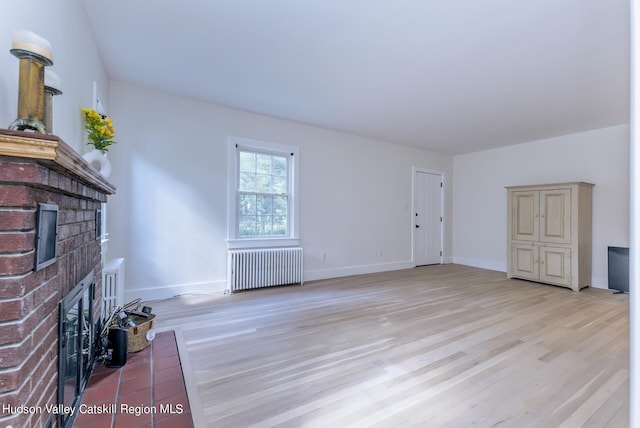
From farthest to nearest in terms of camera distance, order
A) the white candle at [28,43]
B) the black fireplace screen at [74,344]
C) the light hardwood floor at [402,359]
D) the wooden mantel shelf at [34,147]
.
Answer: the light hardwood floor at [402,359] < the black fireplace screen at [74,344] < the white candle at [28,43] < the wooden mantel shelf at [34,147]

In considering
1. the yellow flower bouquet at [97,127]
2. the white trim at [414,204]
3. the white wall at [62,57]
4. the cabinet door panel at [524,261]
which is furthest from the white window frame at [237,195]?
the cabinet door panel at [524,261]

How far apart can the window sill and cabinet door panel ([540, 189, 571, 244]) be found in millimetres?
4032

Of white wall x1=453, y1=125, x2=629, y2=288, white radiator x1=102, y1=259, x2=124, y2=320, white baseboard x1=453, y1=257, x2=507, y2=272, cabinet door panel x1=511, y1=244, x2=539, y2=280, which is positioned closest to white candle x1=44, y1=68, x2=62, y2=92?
white radiator x1=102, y1=259, x2=124, y2=320

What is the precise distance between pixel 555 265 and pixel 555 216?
0.78 metres

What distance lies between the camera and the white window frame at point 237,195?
402cm

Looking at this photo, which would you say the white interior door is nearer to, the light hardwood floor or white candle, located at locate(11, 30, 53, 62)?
the light hardwood floor

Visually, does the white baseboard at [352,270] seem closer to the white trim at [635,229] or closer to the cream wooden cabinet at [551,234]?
the cream wooden cabinet at [551,234]

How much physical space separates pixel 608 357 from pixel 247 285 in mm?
3740

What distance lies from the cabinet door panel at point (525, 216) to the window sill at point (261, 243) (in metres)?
3.84

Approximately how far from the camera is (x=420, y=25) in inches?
87.2

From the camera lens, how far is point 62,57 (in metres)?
1.74

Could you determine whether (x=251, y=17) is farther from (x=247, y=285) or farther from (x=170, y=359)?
(x=247, y=285)

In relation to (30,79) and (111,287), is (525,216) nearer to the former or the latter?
(111,287)

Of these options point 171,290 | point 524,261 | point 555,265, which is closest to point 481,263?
point 524,261
